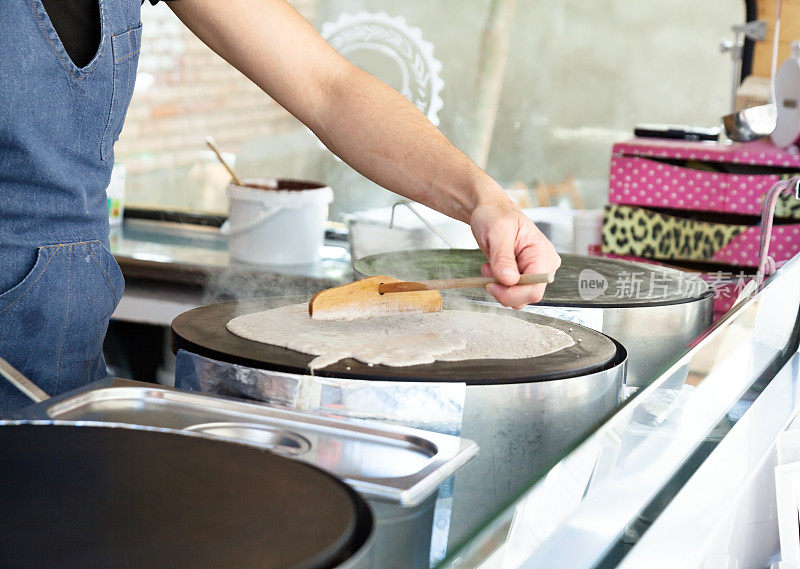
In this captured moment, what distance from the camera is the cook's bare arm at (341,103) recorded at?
1.31m

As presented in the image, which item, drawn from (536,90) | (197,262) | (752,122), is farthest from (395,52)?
(752,122)

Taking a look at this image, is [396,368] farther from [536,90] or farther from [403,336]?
[536,90]

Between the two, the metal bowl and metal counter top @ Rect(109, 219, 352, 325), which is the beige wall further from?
metal counter top @ Rect(109, 219, 352, 325)

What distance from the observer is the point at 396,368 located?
1.01 metres

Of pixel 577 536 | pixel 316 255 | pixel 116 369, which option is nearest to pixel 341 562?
pixel 577 536

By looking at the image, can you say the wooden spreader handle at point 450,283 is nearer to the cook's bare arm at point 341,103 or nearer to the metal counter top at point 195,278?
the cook's bare arm at point 341,103

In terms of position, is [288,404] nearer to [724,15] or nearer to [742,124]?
[742,124]

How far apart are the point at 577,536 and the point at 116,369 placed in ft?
8.61

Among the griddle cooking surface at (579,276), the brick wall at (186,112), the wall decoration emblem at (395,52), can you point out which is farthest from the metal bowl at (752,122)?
the brick wall at (186,112)

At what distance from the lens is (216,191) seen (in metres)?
3.23

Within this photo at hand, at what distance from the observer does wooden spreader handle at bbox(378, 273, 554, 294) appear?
111 cm

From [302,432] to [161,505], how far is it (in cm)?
22

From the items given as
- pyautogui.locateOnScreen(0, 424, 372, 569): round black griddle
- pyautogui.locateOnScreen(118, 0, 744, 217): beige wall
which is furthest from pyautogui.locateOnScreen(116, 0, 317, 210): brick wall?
pyautogui.locateOnScreen(0, 424, 372, 569): round black griddle

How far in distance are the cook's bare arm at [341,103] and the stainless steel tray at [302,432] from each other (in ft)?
1.66
